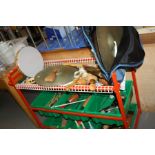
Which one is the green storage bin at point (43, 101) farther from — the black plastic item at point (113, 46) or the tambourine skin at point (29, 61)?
the black plastic item at point (113, 46)

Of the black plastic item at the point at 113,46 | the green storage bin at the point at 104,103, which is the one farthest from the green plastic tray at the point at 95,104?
the black plastic item at the point at 113,46

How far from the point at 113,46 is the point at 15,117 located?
6.02 feet

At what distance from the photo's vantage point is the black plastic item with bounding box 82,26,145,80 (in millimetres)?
1187

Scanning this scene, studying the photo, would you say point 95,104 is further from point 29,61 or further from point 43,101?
point 29,61

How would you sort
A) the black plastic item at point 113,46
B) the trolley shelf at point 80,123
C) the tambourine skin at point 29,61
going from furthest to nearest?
the trolley shelf at point 80,123
the tambourine skin at point 29,61
the black plastic item at point 113,46

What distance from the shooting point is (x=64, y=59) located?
192 centimetres

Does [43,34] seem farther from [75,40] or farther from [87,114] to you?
[87,114]

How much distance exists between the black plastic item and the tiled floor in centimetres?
86

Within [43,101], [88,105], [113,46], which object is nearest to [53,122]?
[43,101]

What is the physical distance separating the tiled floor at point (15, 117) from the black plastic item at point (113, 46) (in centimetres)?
86

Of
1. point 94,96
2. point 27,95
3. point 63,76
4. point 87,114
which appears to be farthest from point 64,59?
point 27,95

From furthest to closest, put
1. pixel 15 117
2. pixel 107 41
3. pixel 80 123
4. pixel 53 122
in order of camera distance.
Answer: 1. pixel 15 117
2. pixel 53 122
3. pixel 80 123
4. pixel 107 41

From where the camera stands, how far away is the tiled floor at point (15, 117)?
194 centimetres

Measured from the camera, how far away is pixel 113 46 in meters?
1.28
